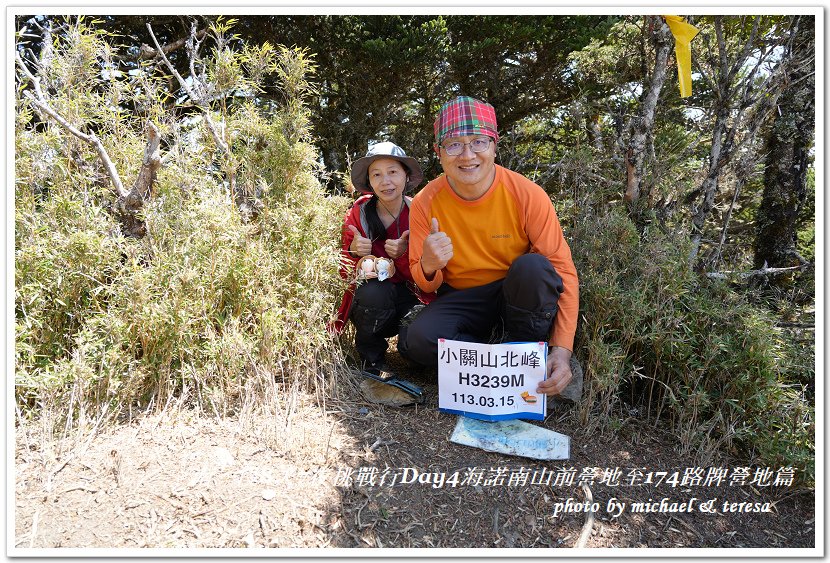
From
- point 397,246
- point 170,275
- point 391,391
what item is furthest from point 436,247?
point 170,275

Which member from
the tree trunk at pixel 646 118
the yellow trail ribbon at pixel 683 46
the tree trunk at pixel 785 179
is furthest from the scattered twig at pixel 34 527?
the tree trunk at pixel 785 179

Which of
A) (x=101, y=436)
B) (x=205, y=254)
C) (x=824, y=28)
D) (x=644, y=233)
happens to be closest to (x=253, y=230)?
(x=205, y=254)

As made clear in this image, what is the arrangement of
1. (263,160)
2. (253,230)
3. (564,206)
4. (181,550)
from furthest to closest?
(564,206), (263,160), (253,230), (181,550)

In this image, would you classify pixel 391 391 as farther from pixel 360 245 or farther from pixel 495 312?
pixel 360 245

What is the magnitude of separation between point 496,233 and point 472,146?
1.62 feet

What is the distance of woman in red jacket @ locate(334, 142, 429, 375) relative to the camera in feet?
9.91

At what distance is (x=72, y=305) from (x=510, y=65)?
14.6 ft

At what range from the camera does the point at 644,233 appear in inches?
134

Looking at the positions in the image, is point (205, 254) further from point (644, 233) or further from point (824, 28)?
point (824, 28)

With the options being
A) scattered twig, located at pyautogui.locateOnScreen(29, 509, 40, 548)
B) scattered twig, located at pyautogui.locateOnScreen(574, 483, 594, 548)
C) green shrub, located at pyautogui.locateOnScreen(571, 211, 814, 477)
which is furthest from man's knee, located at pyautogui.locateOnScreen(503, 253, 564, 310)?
scattered twig, located at pyautogui.locateOnScreen(29, 509, 40, 548)

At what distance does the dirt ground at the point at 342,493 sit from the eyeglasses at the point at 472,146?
1.47 metres

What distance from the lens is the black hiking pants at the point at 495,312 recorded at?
262 centimetres

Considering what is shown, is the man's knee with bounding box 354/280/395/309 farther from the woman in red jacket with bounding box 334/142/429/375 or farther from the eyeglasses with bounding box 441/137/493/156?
the eyeglasses with bounding box 441/137/493/156

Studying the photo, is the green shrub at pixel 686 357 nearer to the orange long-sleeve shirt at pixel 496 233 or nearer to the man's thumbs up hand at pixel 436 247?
the orange long-sleeve shirt at pixel 496 233
